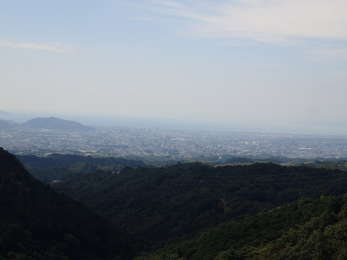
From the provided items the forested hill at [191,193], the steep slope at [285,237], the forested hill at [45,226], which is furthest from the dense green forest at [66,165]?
the steep slope at [285,237]

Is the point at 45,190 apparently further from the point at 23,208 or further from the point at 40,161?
the point at 40,161

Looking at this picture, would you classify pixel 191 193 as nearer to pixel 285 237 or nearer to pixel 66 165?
pixel 285 237

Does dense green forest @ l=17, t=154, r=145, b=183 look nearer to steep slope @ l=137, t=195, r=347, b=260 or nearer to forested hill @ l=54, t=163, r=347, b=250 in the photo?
forested hill @ l=54, t=163, r=347, b=250

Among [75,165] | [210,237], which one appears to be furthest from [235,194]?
[75,165]

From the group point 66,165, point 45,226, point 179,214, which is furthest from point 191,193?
point 66,165

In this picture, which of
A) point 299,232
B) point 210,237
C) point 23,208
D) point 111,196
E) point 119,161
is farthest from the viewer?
point 119,161

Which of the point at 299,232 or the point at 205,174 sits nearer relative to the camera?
the point at 299,232
